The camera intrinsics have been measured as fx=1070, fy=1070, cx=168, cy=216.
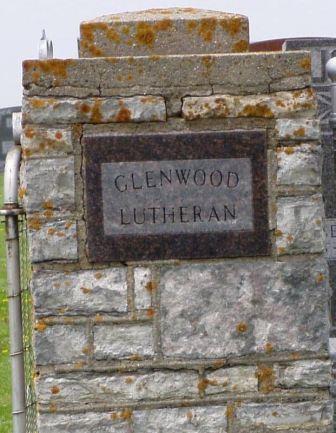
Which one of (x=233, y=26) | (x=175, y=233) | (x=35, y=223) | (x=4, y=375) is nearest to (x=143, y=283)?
(x=175, y=233)

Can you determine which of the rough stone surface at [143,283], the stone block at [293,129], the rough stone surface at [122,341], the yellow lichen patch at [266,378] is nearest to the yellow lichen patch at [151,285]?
the rough stone surface at [143,283]

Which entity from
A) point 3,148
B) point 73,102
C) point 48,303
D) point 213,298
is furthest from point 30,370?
point 3,148

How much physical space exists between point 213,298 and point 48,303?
0.62m

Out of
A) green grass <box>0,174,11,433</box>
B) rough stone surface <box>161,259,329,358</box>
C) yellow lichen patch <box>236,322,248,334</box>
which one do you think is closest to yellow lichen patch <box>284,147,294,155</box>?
rough stone surface <box>161,259,329,358</box>

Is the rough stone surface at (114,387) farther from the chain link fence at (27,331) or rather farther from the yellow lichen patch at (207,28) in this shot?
the yellow lichen patch at (207,28)

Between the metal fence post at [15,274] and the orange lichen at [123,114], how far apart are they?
1.62 ft

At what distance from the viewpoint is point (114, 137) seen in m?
3.97

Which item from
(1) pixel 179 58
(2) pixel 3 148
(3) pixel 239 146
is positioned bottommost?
(3) pixel 239 146

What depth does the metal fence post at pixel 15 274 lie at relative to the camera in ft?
13.8

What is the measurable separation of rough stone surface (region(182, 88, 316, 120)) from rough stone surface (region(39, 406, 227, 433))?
1116 millimetres

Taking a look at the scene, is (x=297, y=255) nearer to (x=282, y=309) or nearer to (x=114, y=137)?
(x=282, y=309)

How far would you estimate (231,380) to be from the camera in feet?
13.3

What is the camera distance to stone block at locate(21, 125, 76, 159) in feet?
13.0

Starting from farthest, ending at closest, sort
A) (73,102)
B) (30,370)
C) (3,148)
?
(3,148) < (30,370) < (73,102)
